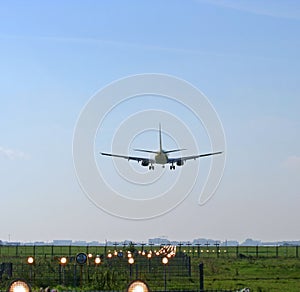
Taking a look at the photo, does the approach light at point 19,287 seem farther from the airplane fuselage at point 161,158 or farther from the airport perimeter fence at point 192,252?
the airport perimeter fence at point 192,252

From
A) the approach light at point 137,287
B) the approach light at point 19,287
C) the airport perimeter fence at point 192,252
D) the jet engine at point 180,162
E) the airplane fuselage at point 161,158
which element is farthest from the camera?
the airport perimeter fence at point 192,252

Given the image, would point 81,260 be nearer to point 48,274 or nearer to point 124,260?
point 48,274

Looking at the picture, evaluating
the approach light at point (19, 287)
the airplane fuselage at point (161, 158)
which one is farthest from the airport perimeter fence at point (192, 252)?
the approach light at point (19, 287)

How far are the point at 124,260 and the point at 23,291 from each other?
49.7 meters

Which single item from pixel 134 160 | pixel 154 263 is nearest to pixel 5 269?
pixel 154 263

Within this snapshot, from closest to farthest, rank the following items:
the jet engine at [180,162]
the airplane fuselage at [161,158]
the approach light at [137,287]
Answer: the approach light at [137,287], the jet engine at [180,162], the airplane fuselage at [161,158]

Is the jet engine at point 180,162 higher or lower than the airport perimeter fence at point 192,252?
higher

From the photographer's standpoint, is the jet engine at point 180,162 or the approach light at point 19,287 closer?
the approach light at point 19,287

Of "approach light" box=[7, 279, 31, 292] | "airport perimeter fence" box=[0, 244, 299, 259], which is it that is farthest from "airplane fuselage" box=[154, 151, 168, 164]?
"approach light" box=[7, 279, 31, 292]

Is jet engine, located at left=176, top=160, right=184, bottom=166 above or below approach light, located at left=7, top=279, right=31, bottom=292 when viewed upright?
above

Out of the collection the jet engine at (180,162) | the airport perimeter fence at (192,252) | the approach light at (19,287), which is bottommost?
the airport perimeter fence at (192,252)

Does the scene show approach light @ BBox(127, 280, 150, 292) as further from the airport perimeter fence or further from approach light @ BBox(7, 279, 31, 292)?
the airport perimeter fence

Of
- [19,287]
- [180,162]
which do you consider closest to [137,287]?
[19,287]

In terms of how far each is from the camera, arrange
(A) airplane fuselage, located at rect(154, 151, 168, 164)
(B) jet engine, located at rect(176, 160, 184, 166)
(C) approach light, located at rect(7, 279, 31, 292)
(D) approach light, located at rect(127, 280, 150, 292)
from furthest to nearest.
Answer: (A) airplane fuselage, located at rect(154, 151, 168, 164), (B) jet engine, located at rect(176, 160, 184, 166), (C) approach light, located at rect(7, 279, 31, 292), (D) approach light, located at rect(127, 280, 150, 292)
